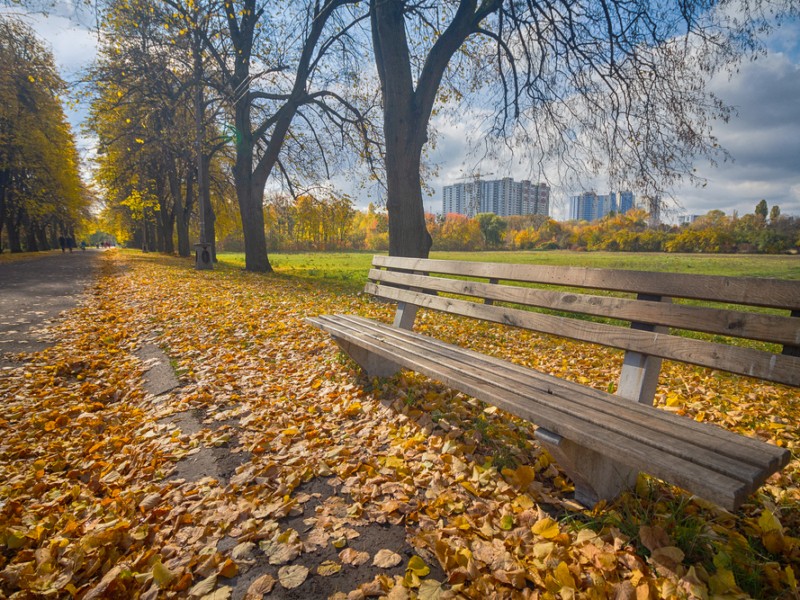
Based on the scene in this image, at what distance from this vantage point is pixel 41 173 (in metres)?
21.9

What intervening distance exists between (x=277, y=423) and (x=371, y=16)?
7.21 metres

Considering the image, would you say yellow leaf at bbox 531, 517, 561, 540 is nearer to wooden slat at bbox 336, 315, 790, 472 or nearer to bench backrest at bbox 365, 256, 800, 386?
wooden slat at bbox 336, 315, 790, 472

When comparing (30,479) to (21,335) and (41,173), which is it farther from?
(41,173)

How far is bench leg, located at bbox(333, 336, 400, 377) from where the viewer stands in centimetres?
335

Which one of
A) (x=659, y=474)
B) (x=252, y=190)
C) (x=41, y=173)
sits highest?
(x=41, y=173)

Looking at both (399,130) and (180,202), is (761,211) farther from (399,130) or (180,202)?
(180,202)

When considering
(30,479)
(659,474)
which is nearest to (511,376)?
(659,474)

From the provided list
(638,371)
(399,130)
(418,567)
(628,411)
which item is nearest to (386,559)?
(418,567)

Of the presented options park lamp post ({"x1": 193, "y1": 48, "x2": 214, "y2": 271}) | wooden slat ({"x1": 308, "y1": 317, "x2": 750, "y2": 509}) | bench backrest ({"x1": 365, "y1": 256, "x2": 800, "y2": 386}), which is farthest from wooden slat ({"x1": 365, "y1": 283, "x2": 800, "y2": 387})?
park lamp post ({"x1": 193, "y1": 48, "x2": 214, "y2": 271})

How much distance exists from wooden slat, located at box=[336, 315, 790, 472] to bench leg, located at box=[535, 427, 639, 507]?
193 millimetres

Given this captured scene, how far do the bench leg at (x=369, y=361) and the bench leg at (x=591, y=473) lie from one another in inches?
70.1

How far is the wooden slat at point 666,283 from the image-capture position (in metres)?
1.51

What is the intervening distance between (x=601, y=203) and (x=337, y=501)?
6.56 meters

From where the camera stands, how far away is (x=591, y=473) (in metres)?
1.78
